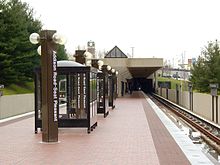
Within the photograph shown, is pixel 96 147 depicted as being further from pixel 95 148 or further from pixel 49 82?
pixel 49 82

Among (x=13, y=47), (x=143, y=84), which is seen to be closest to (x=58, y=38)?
(x=13, y=47)

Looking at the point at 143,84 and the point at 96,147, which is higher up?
the point at 143,84

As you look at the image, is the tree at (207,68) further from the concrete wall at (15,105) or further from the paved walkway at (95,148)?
the paved walkway at (95,148)

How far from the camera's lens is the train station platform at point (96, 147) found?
1040 cm

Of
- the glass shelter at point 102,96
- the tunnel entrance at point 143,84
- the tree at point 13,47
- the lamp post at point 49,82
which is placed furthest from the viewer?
the tunnel entrance at point 143,84

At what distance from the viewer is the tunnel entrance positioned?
356ft

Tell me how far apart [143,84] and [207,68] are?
230ft

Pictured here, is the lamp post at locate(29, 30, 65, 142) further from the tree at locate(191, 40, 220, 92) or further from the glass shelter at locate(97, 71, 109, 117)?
the tree at locate(191, 40, 220, 92)

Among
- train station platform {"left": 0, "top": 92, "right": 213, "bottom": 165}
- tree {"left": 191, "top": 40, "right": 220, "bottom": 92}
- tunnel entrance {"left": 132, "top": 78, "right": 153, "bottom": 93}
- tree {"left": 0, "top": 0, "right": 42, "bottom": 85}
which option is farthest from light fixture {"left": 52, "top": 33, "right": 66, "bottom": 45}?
tunnel entrance {"left": 132, "top": 78, "right": 153, "bottom": 93}

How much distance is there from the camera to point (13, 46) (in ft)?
128

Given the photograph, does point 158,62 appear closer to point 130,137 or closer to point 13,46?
point 13,46

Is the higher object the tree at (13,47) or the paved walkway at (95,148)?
the tree at (13,47)

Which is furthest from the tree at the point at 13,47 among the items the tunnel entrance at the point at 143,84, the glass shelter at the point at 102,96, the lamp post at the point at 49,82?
the tunnel entrance at the point at 143,84

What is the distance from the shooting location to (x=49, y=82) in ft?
46.0
